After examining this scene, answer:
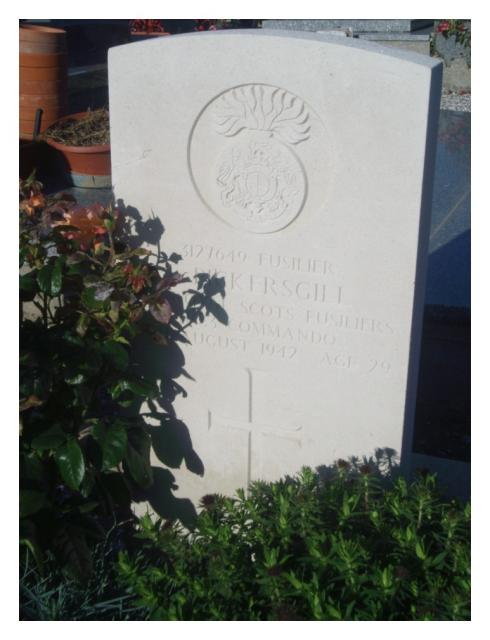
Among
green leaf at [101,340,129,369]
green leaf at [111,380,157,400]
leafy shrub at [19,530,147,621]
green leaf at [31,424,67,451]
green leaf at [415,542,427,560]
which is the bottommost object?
leafy shrub at [19,530,147,621]

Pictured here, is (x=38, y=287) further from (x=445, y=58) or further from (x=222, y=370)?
(x=445, y=58)

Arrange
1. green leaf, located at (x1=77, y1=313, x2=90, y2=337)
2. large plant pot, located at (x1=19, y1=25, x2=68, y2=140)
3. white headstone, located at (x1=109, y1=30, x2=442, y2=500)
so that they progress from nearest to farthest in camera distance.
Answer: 1. white headstone, located at (x1=109, y1=30, x2=442, y2=500)
2. green leaf, located at (x1=77, y1=313, x2=90, y2=337)
3. large plant pot, located at (x1=19, y1=25, x2=68, y2=140)

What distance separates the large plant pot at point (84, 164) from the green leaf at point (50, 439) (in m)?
3.58

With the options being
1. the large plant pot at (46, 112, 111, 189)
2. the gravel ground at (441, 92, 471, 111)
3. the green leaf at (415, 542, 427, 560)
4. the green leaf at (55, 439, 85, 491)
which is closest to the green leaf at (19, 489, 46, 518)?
the green leaf at (55, 439, 85, 491)

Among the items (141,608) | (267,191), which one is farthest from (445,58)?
(141,608)

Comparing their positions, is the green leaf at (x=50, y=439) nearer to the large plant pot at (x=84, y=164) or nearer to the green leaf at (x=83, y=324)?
the green leaf at (x=83, y=324)

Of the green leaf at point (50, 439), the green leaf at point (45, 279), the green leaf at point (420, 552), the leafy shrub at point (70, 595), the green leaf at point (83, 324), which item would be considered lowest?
the leafy shrub at point (70, 595)

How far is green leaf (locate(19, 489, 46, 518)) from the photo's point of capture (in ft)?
7.53

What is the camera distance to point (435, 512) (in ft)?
7.32

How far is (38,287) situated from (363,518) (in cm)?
124

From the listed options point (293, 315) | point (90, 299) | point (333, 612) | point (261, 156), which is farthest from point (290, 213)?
point (333, 612)

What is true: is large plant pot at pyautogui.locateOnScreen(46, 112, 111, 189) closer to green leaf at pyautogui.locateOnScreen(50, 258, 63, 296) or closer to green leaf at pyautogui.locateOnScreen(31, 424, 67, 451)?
green leaf at pyautogui.locateOnScreen(50, 258, 63, 296)

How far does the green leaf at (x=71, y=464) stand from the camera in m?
2.30

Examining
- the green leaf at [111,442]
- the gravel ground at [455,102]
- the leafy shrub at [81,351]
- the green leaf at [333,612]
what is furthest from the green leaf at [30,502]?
the gravel ground at [455,102]
